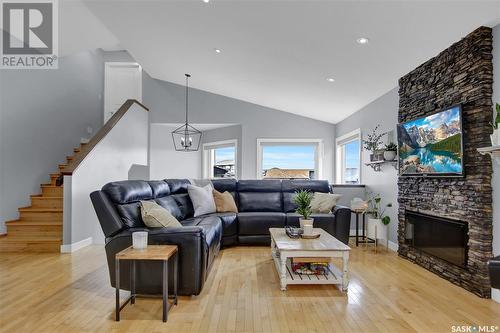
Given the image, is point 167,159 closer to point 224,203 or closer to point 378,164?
point 224,203

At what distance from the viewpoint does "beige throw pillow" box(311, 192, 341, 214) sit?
472cm

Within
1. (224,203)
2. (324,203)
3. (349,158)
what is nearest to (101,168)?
(224,203)

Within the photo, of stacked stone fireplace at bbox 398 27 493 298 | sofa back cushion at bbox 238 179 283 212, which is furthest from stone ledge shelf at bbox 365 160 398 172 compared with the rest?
sofa back cushion at bbox 238 179 283 212

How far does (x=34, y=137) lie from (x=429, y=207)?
635cm

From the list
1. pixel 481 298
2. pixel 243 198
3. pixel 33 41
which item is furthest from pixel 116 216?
pixel 33 41

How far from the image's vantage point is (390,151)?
4332mm

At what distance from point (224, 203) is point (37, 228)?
2801 mm

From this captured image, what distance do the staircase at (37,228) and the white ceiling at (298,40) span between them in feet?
8.86

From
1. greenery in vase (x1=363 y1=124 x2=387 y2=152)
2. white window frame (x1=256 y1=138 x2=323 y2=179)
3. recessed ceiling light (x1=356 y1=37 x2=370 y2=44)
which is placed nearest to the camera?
recessed ceiling light (x1=356 y1=37 x2=370 y2=44)

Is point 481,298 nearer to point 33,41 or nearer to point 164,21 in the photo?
point 164,21

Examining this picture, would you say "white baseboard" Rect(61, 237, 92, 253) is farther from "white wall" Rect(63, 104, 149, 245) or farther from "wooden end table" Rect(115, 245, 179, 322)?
"wooden end table" Rect(115, 245, 179, 322)

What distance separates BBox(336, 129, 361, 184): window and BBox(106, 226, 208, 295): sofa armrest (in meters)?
4.07

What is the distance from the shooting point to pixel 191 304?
2.58m

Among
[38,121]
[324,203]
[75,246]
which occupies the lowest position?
[75,246]
